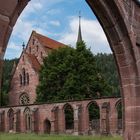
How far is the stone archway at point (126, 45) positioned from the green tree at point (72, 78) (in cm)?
3259

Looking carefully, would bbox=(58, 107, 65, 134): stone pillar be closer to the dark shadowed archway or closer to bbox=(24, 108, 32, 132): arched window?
bbox=(24, 108, 32, 132): arched window

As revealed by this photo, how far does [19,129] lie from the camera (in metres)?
40.6

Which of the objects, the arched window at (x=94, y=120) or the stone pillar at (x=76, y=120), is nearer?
the stone pillar at (x=76, y=120)

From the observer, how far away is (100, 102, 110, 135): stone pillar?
31.5 meters

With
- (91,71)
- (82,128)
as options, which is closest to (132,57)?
(82,128)

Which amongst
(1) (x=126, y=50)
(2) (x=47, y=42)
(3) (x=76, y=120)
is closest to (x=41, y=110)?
(3) (x=76, y=120)

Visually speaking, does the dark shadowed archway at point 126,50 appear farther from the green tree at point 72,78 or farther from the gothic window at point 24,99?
the gothic window at point 24,99

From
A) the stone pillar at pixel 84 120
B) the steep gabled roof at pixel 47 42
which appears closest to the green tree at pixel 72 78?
the stone pillar at pixel 84 120

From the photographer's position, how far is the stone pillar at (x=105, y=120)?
1238 inches

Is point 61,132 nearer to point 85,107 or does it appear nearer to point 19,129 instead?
point 85,107

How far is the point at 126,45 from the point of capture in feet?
14.3

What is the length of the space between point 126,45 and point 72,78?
33.4 meters

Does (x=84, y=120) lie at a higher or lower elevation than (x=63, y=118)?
lower

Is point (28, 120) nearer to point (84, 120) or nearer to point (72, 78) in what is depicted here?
point (72, 78)
